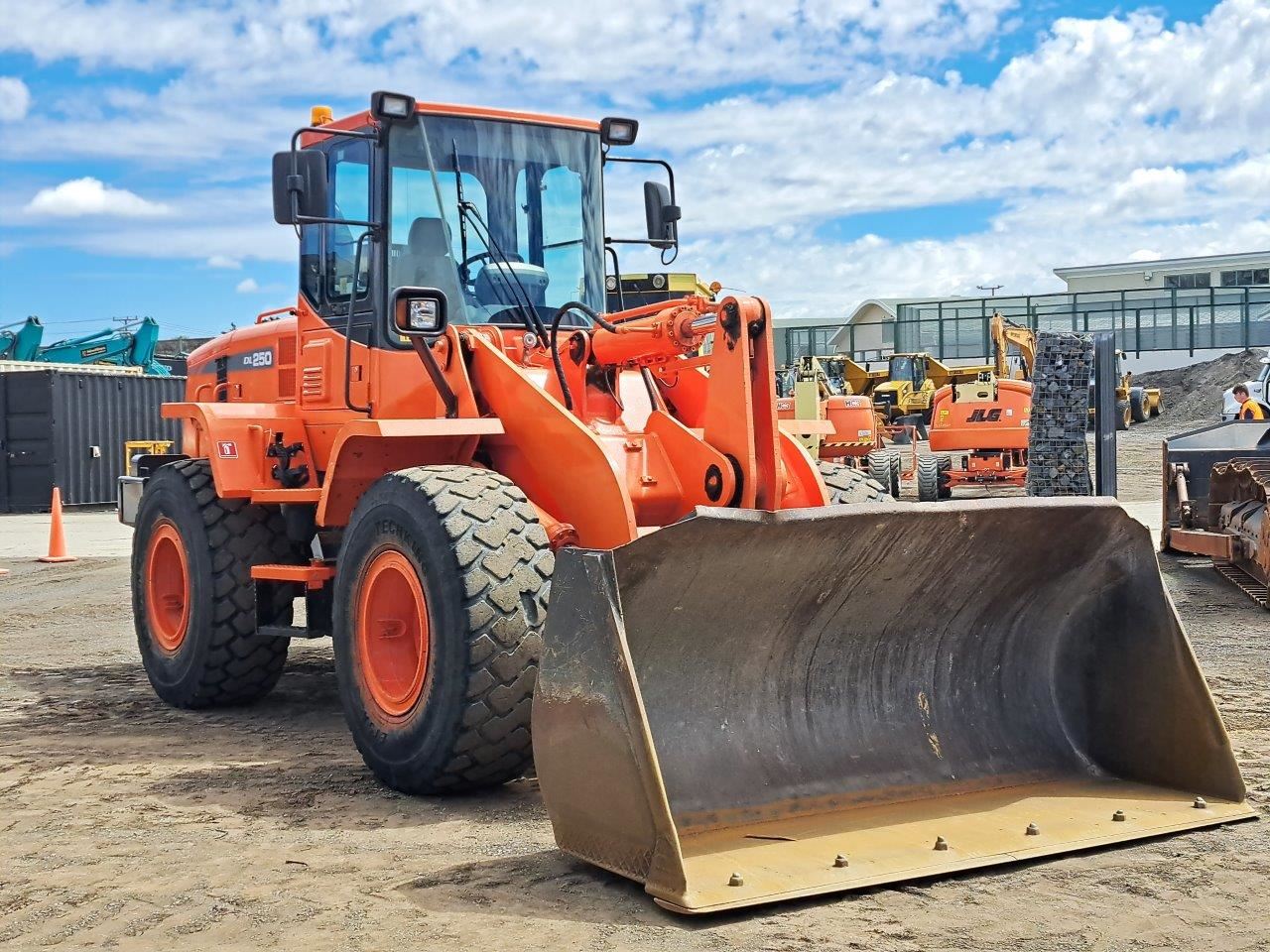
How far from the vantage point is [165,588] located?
7746mm

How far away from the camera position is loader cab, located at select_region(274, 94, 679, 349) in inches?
251

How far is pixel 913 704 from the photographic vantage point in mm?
5160

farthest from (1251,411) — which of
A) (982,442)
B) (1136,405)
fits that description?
(1136,405)

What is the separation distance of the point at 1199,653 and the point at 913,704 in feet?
13.1

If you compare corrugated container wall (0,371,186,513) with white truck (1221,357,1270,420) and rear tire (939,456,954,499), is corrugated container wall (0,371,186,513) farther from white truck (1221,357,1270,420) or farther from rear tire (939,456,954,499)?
white truck (1221,357,1270,420)

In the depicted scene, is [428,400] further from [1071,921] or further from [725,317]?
[1071,921]

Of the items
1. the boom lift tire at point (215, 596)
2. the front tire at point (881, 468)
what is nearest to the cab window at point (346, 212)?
the boom lift tire at point (215, 596)

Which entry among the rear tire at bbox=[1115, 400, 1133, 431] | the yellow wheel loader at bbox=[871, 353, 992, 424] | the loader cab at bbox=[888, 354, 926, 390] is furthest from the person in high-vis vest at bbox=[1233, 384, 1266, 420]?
the rear tire at bbox=[1115, 400, 1133, 431]

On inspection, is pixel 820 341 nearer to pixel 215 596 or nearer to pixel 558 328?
pixel 215 596

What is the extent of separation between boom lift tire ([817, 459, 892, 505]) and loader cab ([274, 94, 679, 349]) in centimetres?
133

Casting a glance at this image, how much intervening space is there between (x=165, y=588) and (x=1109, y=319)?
43.0 meters

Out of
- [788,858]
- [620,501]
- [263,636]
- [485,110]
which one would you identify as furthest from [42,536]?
[788,858]

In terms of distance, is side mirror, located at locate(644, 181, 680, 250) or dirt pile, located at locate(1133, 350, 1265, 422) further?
dirt pile, located at locate(1133, 350, 1265, 422)

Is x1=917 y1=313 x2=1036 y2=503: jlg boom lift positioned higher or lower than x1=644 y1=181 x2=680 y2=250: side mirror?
lower
